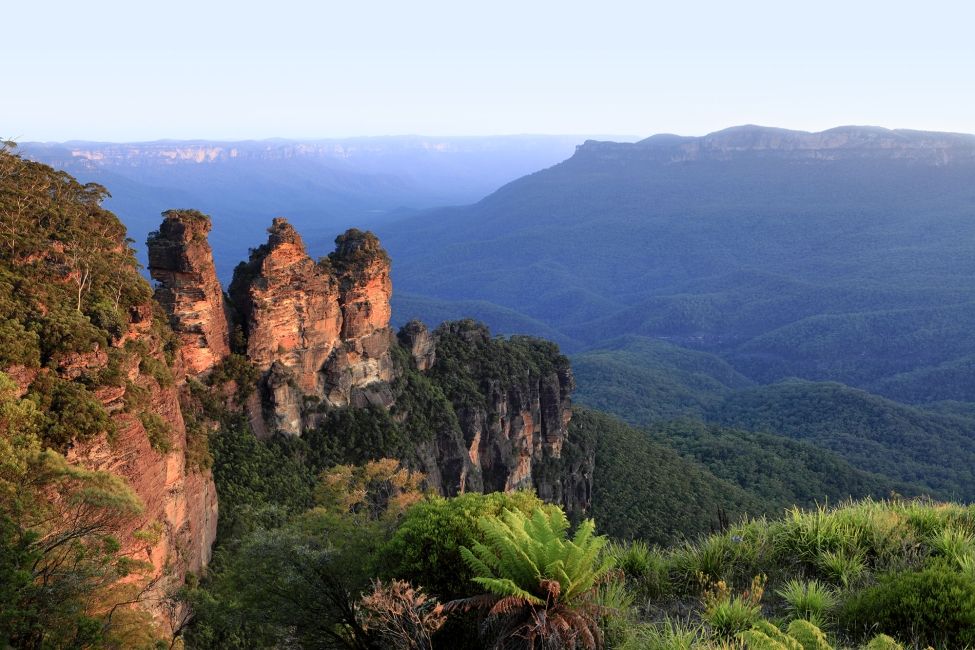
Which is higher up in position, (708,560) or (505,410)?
(708,560)

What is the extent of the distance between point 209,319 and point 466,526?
77.9 ft

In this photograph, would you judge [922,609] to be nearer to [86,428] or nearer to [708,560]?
[708,560]

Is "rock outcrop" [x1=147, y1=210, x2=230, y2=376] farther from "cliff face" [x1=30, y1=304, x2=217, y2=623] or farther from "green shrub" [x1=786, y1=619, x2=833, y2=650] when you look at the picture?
"green shrub" [x1=786, y1=619, x2=833, y2=650]

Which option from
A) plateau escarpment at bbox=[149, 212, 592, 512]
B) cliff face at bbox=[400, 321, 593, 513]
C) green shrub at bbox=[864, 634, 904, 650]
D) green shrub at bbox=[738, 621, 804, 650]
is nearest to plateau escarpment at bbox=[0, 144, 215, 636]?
plateau escarpment at bbox=[149, 212, 592, 512]

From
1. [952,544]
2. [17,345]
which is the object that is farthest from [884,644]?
[17,345]

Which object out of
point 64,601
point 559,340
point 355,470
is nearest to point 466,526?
point 64,601

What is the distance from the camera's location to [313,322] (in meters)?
38.4

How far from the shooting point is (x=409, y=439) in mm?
43094

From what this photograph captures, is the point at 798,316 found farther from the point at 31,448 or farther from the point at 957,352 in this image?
the point at 31,448

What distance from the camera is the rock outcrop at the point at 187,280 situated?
31047 mm

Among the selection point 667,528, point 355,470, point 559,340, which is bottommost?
point 559,340

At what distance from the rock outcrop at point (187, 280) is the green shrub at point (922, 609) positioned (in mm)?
27923

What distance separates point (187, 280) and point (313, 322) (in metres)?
8.13

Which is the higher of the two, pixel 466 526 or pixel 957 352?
pixel 466 526
